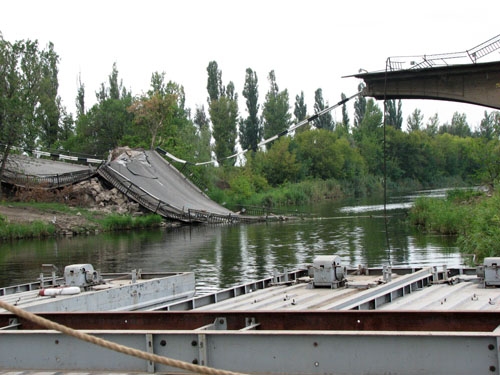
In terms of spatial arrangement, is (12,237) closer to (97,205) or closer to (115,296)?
(97,205)

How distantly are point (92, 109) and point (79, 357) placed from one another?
77942 mm

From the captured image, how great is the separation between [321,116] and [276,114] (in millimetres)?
21221

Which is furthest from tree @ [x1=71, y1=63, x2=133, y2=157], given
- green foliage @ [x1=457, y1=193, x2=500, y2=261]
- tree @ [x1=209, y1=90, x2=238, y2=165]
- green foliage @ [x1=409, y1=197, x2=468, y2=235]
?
green foliage @ [x1=457, y1=193, x2=500, y2=261]

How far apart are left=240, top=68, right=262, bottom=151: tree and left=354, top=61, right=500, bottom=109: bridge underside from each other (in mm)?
69198

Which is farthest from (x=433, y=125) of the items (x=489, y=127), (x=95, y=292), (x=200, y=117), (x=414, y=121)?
(x=95, y=292)

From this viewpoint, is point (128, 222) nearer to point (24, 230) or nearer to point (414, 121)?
point (24, 230)

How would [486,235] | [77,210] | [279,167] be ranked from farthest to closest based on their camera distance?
[279,167] → [77,210] → [486,235]

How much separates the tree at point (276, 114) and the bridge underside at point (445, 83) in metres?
69.3

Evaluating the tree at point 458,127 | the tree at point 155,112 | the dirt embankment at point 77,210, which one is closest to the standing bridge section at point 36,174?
the dirt embankment at point 77,210

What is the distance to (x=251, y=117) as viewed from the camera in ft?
342

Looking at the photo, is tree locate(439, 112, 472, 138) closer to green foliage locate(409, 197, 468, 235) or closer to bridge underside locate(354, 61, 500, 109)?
green foliage locate(409, 197, 468, 235)

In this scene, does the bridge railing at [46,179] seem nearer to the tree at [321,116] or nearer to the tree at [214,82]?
the tree at [214,82]

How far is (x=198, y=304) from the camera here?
36.5ft

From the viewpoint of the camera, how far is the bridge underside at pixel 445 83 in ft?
106
